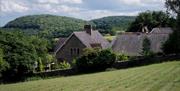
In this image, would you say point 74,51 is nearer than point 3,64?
No

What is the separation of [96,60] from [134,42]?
17.7 m

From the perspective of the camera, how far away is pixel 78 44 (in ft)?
253

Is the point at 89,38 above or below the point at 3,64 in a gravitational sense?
above

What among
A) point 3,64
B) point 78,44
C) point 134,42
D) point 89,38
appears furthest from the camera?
point 89,38

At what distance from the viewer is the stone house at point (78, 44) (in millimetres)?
77062

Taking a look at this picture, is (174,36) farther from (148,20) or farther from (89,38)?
(148,20)

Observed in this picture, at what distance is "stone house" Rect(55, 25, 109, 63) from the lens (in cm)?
7706

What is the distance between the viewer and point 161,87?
2311cm

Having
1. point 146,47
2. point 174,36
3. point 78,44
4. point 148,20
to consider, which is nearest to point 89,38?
point 78,44

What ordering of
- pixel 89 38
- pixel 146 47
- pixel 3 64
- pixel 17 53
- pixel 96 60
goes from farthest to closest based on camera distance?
pixel 89 38
pixel 146 47
pixel 17 53
pixel 96 60
pixel 3 64

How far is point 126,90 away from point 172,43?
116ft

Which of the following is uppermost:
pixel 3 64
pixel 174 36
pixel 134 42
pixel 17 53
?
pixel 174 36

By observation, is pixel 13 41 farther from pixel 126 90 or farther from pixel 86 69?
pixel 126 90

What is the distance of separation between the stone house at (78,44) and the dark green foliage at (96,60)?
19467 mm
